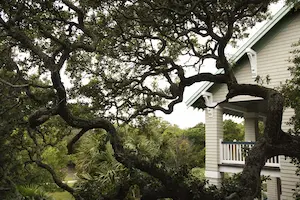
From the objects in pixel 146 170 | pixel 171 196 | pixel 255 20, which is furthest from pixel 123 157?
pixel 255 20

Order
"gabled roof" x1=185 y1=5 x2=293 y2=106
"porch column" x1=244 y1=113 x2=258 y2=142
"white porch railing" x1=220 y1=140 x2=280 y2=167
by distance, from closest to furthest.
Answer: "gabled roof" x1=185 y1=5 x2=293 y2=106
"white porch railing" x1=220 y1=140 x2=280 y2=167
"porch column" x1=244 y1=113 x2=258 y2=142

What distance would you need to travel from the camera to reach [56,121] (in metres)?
7.45

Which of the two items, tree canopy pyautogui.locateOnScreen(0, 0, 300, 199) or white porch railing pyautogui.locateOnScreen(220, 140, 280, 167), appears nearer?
tree canopy pyautogui.locateOnScreen(0, 0, 300, 199)

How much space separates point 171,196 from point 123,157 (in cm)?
125

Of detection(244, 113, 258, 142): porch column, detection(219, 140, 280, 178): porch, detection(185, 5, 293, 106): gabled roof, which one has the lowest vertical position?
detection(219, 140, 280, 178): porch

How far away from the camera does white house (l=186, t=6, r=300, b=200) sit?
1037 cm

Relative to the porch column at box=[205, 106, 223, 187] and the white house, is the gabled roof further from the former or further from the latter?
the porch column at box=[205, 106, 223, 187]

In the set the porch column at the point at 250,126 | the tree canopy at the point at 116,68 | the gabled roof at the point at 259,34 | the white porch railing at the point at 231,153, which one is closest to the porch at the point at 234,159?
the white porch railing at the point at 231,153

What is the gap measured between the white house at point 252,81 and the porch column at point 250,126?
205cm

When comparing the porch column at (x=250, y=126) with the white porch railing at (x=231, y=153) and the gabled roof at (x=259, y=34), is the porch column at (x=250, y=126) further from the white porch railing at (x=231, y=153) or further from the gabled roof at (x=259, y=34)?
the gabled roof at (x=259, y=34)

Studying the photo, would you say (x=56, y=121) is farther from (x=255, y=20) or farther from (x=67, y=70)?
(x=255, y=20)

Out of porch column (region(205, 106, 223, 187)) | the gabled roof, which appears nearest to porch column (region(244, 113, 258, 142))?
porch column (region(205, 106, 223, 187))

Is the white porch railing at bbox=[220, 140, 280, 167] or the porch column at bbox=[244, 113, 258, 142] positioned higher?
the porch column at bbox=[244, 113, 258, 142]

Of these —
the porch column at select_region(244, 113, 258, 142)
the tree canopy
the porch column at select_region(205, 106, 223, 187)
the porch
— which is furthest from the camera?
the porch column at select_region(244, 113, 258, 142)
